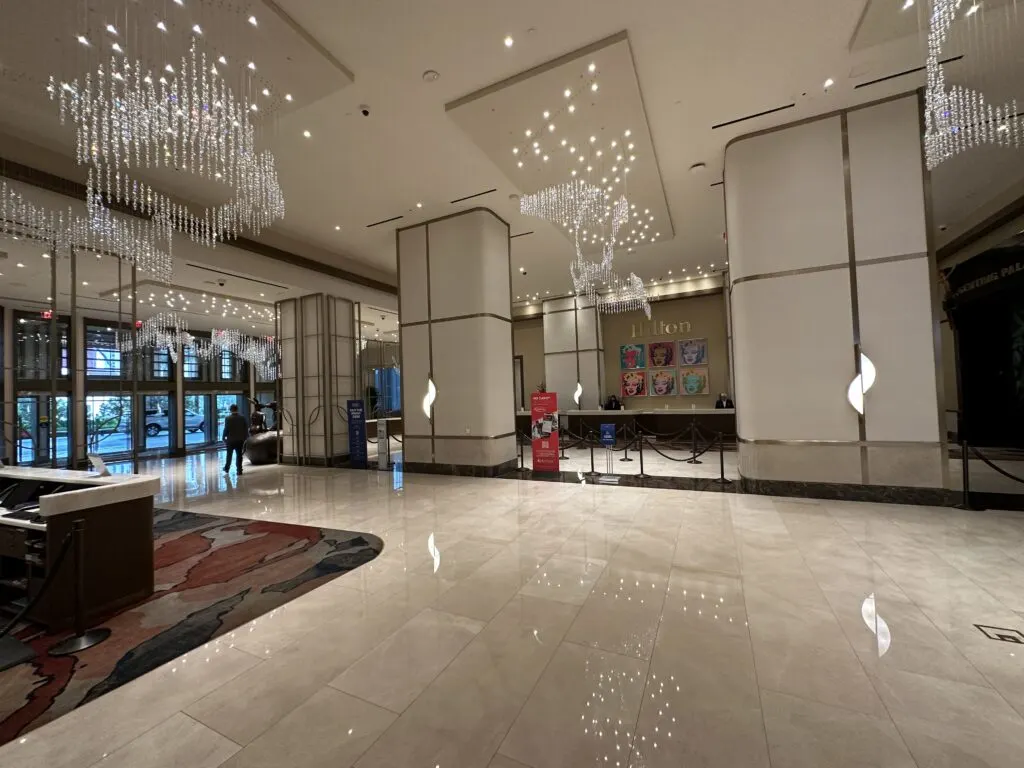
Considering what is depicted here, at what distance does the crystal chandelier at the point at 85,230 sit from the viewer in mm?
5766

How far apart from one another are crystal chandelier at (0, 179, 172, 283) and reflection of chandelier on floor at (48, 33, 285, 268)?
0.43ft

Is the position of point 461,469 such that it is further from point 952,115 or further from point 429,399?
point 952,115

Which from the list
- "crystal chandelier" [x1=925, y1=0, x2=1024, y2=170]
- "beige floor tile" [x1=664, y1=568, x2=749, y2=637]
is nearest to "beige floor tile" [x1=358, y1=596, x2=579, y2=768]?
"beige floor tile" [x1=664, y1=568, x2=749, y2=637]

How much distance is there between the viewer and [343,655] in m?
2.42

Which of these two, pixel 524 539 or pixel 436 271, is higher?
pixel 436 271

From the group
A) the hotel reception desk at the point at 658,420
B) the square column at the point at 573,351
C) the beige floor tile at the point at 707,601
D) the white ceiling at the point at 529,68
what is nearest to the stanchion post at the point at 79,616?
the beige floor tile at the point at 707,601

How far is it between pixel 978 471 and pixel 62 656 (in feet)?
35.0

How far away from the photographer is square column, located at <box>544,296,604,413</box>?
1469cm

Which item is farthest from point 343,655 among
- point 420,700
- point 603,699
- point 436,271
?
point 436,271

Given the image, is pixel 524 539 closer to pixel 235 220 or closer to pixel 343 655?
pixel 343 655

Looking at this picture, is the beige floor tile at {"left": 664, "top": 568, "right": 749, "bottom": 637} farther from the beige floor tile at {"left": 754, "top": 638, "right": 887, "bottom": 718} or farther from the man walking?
the man walking

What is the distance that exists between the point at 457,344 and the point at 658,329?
30.7ft

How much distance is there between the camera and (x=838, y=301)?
5461mm

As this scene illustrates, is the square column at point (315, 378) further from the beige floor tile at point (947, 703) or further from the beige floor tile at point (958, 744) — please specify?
the beige floor tile at point (958, 744)
